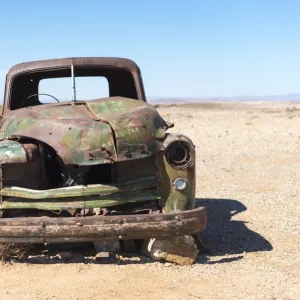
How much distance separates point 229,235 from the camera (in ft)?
20.2

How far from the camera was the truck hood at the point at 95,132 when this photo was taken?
461 cm

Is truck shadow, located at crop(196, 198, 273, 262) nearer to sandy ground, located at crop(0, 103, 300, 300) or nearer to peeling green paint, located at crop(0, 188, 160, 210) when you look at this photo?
sandy ground, located at crop(0, 103, 300, 300)

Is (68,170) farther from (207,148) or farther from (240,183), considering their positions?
(207,148)

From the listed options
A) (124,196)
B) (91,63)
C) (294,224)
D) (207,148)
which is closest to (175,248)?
(124,196)

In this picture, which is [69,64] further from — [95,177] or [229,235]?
[229,235]

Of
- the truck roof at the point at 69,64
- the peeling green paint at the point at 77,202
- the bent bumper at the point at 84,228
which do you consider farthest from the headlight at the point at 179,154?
the truck roof at the point at 69,64

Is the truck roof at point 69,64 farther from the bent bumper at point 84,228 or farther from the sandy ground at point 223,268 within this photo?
the bent bumper at point 84,228

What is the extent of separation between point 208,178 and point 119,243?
221 inches

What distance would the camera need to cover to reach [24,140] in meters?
4.95

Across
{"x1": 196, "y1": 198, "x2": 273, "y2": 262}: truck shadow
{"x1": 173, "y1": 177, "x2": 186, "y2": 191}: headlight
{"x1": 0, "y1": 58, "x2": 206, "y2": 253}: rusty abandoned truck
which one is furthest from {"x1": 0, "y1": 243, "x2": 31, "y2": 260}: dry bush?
{"x1": 196, "y1": 198, "x2": 273, "y2": 262}: truck shadow

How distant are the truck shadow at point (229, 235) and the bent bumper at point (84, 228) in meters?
0.96

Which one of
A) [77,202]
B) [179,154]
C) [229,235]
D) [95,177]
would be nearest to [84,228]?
[77,202]

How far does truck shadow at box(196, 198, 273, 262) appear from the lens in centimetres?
556

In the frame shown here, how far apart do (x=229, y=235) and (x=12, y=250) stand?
257 centimetres
